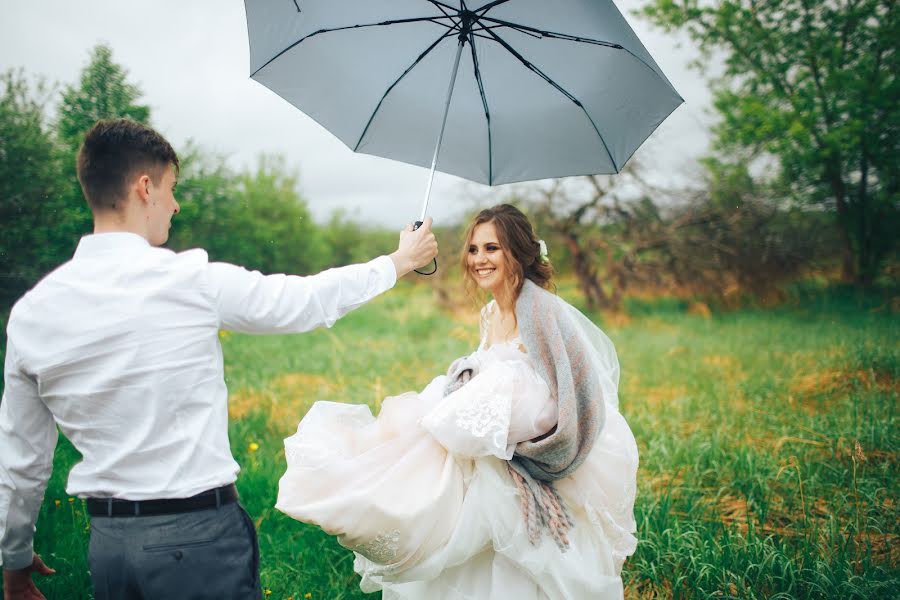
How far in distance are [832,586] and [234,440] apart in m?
4.05

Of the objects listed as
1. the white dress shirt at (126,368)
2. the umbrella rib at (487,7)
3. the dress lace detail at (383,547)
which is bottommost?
the dress lace detail at (383,547)

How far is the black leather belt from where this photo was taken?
1.37m

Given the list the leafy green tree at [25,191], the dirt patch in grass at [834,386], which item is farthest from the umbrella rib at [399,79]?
the dirt patch in grass at [834,386]

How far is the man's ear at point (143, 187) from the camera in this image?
4.86 ft

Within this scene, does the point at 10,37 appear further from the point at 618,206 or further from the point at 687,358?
the point at 618,206

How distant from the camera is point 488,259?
2.55m

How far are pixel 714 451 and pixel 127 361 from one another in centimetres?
395

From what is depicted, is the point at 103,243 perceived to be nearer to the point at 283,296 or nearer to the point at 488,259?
the point at 283,296

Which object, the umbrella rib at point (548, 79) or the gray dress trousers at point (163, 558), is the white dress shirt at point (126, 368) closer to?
the gray dress trousers at point (163, 558)

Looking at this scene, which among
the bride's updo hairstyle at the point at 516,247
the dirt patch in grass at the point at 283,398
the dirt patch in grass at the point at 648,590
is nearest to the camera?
the bride's updo hairstyle at the point at 516,247

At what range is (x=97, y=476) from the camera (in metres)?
1.38

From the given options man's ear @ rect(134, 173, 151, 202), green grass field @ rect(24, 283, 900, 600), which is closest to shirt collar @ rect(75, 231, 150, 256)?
man's ear @ rect(134, 173, 151, 202)

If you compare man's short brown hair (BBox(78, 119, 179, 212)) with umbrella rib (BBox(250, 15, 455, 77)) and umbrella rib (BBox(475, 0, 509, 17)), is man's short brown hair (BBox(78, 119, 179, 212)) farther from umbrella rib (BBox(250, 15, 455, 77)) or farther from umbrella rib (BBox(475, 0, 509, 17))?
umbrella rib (BBox(475, 0, 509, 17))

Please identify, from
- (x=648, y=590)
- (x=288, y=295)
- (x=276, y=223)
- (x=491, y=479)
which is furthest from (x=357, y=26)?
(x=276, y=223)
